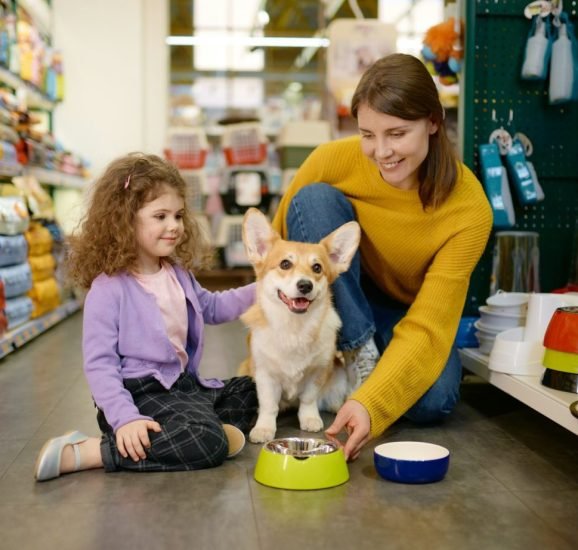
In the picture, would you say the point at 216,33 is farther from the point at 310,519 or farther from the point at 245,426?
the point at 310,519

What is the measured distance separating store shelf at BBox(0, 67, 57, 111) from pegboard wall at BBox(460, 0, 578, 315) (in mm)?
2625

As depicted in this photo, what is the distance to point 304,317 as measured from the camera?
2250 mm

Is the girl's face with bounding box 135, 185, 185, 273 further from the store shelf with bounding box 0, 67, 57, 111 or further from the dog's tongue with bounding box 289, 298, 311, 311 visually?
the store shelf with bounding box 0, 67, 57, 111

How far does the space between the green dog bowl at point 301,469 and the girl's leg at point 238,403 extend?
468 mm

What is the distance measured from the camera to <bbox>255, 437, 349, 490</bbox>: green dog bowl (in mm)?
1731

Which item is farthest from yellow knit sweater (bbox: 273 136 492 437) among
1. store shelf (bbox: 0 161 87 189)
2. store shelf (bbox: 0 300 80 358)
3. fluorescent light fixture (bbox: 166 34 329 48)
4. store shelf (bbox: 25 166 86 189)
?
fluorescent light fixture (bbox: 166 34 329 48)

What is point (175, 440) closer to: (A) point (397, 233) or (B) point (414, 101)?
(A) point (397, 233)

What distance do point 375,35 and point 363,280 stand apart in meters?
3.74

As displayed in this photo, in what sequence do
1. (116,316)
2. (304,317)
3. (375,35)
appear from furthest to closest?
(375,35) < (304,317) < (116,316)

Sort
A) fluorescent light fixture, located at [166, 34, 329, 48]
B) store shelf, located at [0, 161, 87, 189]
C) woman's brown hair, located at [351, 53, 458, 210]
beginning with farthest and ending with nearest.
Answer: fluorescent light fixture, located at [166, 34, 329, 48] < store shelf, located at [0, 161, 87, 189] < woman's brown hair, located at [351, 53, 458, 210]

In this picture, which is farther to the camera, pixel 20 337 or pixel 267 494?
pixel 20 337

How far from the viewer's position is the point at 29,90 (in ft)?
17.3

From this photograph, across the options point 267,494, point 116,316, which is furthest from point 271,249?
Answer: point 267,494

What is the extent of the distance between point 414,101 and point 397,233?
456 millimetres
